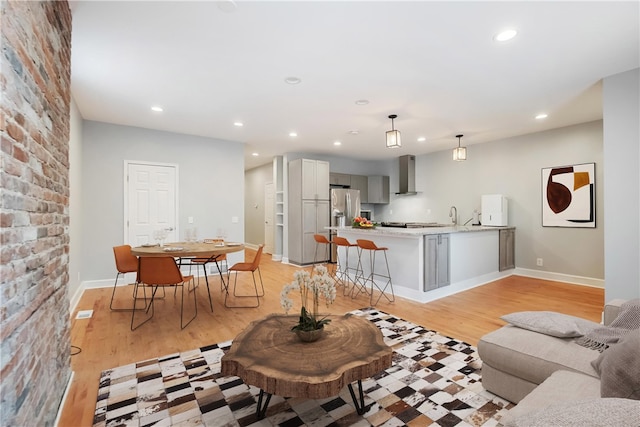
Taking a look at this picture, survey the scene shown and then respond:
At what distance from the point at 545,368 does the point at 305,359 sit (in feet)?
4.40

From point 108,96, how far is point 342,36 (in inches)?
121

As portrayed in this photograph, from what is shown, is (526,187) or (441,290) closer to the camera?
(441,290)

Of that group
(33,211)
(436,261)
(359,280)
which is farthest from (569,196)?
(33,211)

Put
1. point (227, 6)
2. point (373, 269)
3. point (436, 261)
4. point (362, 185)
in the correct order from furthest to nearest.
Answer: point (362, 185), point (373, 269), point (436, 261), point (227, 6)

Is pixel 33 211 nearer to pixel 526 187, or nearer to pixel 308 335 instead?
pixel 308 335

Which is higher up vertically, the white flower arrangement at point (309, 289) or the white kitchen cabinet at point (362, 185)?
the white kitchen cabinet at point (362, 185)

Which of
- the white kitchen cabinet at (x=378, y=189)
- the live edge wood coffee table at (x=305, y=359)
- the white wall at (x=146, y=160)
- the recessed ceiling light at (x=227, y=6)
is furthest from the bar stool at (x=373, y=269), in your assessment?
the white kitchen cabinet at (x=378, y=189)

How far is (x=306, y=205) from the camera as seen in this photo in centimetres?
694

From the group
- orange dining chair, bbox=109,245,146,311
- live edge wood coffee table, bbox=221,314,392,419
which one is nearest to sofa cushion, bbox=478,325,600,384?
live edge wood coffee table, bbox=221,314,392,419

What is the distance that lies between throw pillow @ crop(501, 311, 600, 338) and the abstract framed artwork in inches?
157

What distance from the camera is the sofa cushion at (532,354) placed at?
1688 mm

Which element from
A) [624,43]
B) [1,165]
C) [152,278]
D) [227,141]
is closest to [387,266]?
[152,278]

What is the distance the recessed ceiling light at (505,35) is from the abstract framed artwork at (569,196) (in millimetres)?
3835

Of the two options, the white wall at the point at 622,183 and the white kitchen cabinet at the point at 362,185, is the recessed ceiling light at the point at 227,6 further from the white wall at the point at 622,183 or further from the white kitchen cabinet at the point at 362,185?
the white kitchen cabinet at the point at 362,185
